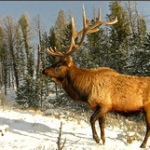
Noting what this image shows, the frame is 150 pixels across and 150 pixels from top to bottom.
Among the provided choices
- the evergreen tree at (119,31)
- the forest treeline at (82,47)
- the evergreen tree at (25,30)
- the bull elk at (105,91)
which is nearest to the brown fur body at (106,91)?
the bull elk at (105,91)

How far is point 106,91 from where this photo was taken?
4.30m

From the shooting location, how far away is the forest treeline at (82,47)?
16869mm

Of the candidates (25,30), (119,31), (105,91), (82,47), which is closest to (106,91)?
(105,91)

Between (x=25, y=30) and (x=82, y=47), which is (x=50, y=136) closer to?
(x=82, y=47)

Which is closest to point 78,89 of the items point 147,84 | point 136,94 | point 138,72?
point 136,94

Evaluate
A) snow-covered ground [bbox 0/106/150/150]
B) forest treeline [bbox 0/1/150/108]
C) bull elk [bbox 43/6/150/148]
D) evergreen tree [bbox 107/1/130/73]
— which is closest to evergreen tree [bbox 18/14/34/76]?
forest treeline [bbox 0/1/150/108]

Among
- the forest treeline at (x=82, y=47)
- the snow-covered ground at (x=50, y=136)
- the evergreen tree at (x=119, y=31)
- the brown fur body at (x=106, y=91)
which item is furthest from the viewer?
the evergreen tree at (x=119, y=31)

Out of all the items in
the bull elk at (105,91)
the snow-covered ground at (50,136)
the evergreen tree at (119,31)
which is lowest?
the snow-covered ground at (50,136)

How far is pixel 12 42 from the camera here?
2709 cm

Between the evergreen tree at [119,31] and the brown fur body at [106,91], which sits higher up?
the evergreen tree at [119,31]

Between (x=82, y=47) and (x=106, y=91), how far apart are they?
52.3 feet

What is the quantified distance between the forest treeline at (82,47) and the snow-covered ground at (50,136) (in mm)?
10232

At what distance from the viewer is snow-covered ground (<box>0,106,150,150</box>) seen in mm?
3657

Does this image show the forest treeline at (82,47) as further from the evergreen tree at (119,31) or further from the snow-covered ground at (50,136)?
the snow-covered ground at (50,136)
